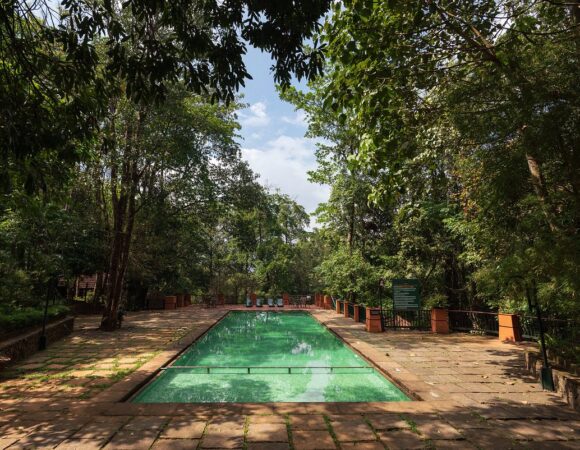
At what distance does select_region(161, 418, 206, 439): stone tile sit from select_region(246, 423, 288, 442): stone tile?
601 millimetres

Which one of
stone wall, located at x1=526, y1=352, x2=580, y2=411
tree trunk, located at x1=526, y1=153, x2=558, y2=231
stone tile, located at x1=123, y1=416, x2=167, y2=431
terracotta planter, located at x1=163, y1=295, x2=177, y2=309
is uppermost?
tree trunk, located at x1=526, y1=153, x2=558, y2=231

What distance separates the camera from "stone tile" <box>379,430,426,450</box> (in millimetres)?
3904

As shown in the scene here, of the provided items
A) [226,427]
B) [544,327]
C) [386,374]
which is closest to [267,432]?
[226,427]

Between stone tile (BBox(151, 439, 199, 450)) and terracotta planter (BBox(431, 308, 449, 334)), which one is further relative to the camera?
terracotta planter (BBox(431, 308, 449, 334))

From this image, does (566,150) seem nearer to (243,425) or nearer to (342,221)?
(243,425)

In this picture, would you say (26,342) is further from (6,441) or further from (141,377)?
(6,441)

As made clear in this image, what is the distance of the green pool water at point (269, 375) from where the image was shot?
6.79 m

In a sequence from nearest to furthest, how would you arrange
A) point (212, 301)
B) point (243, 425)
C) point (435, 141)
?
point (243, 425)
point (435, 141)
point (212, 301)

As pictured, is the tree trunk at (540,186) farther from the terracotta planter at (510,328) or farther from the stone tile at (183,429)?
the stone tile at (183,429)

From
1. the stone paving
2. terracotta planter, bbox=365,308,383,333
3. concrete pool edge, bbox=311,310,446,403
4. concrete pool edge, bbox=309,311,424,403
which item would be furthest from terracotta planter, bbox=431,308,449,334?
the stone paving

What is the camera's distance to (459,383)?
6.45 metres

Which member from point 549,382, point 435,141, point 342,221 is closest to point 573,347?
point 549,382

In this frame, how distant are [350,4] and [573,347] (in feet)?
21.8

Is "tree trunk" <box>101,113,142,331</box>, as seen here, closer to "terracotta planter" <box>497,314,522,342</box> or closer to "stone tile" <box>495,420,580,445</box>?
"stone tile" <box>495,420,580,445</box>
